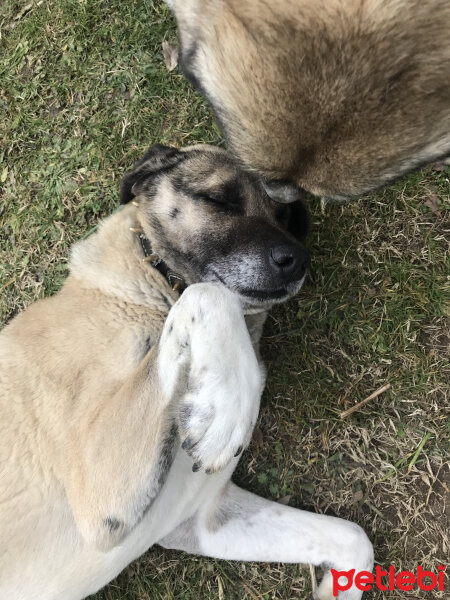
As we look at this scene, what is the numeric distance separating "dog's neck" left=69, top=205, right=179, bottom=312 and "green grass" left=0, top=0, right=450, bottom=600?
93 cm

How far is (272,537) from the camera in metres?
3.12

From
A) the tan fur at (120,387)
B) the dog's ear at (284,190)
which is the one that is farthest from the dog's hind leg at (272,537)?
the dog's ear at (284,190)

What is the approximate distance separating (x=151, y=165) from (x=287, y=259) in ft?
3.48

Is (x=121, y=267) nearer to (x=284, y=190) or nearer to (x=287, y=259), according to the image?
(x=287, y=259)

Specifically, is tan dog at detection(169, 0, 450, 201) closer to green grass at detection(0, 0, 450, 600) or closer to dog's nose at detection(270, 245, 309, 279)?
dog's nose at detection(270, 245, 309, 279)

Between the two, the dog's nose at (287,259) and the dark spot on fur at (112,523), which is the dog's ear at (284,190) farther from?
the dark spot on fur at (112,523)

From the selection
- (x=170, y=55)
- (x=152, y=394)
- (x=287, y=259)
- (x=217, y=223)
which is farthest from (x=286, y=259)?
(x=170, y=55)

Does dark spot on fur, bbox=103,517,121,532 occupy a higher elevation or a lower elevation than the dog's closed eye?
lower

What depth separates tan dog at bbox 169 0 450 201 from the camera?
1.54 m

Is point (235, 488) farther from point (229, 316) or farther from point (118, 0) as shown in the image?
point (118, 0)

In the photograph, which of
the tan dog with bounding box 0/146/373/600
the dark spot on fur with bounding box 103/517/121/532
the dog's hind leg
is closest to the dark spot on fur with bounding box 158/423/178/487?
the tan dog with bounding box 0/146/373/600

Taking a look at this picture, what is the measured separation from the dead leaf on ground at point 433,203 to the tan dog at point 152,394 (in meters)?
1.07

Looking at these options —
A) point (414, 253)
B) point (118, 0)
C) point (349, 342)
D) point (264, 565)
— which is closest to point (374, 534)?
point (264, 565)

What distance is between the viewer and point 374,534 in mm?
3297
